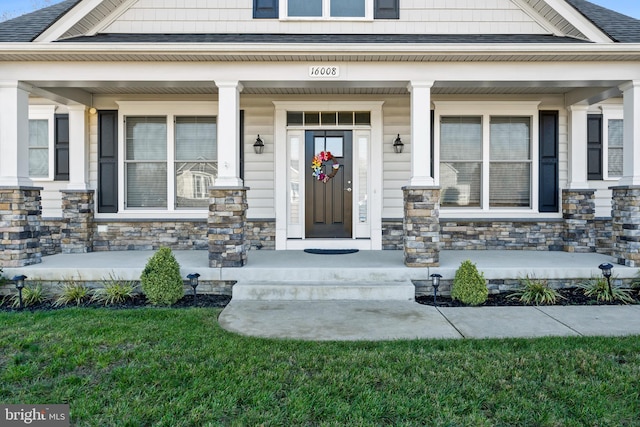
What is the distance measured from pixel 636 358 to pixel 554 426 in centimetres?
154

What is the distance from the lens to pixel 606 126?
800cm

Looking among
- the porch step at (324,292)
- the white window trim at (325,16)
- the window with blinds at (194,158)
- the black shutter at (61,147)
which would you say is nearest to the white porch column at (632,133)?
the porch step at (324,292)

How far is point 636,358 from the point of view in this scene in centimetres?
354

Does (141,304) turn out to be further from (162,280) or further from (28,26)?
(28,26)

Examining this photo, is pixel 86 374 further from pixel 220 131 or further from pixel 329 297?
pixel 220 131

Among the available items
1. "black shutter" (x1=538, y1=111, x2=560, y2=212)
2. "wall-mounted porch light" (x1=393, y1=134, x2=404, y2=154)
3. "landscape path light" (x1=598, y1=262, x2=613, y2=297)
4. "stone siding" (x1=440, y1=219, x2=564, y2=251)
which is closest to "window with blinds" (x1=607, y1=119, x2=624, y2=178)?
"black shutter" (x1=538, y1=111, x2=560, y2=212)

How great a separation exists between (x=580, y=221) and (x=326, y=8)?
5.81 metres

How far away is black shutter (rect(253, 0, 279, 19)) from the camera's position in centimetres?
740

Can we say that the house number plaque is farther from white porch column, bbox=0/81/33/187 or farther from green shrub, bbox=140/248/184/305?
white porch column, bbox=0/81/33/187

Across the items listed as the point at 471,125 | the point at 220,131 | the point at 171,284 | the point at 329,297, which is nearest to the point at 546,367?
the point at 329,297

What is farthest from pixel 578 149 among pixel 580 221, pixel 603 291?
pixel 603 291

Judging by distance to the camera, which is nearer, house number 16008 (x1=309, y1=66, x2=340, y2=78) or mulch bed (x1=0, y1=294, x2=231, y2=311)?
mulch bed (x1=0, y1=294, x2=231, y2=311)

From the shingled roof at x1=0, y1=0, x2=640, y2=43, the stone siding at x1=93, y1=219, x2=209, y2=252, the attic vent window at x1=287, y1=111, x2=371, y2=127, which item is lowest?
the stone siding at x1=93, y1=219, x2=209, y2=252

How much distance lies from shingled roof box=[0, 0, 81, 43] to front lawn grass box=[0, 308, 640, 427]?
167 inches
